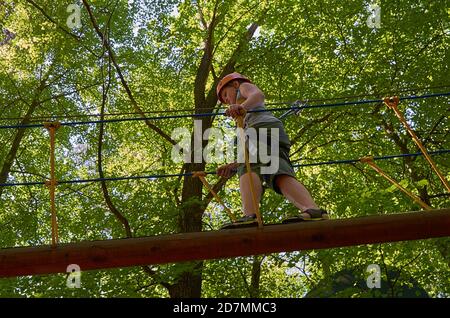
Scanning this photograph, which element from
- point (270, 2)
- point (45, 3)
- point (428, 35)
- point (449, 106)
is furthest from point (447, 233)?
point (45, 3)

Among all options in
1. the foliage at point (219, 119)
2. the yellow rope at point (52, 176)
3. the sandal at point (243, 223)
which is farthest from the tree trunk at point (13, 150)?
the sandal at point (243, 223)

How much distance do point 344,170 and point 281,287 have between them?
3.11 metres

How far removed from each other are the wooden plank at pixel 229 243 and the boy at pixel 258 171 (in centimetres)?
17

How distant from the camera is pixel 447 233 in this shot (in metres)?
4.16

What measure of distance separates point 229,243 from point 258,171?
0.67 metres

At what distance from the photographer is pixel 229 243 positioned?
13.7 ft

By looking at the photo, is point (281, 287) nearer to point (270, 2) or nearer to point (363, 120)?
point (363, 120)

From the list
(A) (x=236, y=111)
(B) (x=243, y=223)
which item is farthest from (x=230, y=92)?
(B) (x=243, y=223)

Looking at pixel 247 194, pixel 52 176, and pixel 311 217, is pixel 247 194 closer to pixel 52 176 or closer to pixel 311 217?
pixel 311 217

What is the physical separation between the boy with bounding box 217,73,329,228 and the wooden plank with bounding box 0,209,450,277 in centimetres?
17

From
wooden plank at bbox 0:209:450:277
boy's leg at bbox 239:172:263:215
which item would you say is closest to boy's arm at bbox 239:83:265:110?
boy's leg at bbox 239:172:263:215

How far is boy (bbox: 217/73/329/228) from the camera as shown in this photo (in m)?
4.28

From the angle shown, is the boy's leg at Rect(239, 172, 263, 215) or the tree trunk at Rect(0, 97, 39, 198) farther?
the tree trunk at Rect(0, 97, 39, 198)

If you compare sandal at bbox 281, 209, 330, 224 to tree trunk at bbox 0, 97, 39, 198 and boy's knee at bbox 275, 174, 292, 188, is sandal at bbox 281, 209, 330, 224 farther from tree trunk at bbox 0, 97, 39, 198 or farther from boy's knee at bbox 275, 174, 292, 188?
tree trunk at bbox 0, 97, 39, 198
